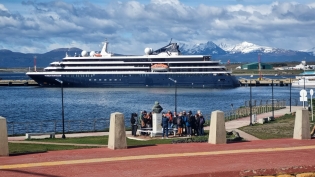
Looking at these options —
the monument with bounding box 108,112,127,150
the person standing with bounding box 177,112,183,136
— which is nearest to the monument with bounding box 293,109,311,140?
the monument with bounding box 108,112,127,150

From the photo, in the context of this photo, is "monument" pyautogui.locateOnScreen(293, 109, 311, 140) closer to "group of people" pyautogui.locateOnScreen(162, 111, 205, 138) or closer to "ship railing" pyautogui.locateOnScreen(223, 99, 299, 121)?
"group of people" pyautogui.locateOnScreen(162, 111, 205, 138)

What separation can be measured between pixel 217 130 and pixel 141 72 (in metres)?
94.1

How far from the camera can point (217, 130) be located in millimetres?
13266

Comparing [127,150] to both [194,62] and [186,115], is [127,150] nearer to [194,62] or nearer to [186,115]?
[186,115]

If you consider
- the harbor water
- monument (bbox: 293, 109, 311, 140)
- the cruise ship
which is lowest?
the harbor water

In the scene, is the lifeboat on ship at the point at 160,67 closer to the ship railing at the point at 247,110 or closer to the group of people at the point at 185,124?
the ship railing at the point at 247,110

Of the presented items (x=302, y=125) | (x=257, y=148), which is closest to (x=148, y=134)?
(x=302, y=125)

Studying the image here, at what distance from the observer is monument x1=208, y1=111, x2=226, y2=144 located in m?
13.3

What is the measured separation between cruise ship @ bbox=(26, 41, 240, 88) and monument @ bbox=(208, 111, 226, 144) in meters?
91.8

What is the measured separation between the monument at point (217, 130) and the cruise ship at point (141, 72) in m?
91.8

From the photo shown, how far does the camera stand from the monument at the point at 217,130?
13258mm

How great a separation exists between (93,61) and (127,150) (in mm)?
97395

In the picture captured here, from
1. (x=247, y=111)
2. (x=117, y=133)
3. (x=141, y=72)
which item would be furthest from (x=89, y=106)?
(x=117, y=133)

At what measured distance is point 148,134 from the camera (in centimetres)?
2361
